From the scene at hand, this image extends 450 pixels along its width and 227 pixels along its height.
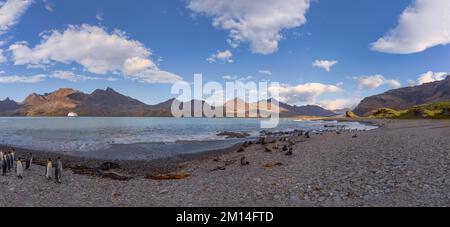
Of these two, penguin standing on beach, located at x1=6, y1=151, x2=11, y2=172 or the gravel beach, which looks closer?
the gravel beach

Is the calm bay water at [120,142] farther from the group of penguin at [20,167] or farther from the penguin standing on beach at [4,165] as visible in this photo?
the penguin standing on beach at [4,165]

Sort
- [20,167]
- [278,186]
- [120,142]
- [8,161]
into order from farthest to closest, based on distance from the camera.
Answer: [120,142] → [8,161] → [20,167] → [278,186]

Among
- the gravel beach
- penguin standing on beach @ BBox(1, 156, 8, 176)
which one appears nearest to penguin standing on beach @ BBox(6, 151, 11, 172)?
penguin standing on beach @ BBox(1, 156, 8, 176)

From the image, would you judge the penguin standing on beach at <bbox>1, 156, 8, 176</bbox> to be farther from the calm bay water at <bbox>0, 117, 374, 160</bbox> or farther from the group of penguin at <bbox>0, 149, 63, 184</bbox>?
the calm bay water at <bbox>0, 117, 374, 160</bbox>

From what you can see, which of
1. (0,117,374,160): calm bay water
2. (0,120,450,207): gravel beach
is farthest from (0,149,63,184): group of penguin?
(0,117,374,160): calm bay water

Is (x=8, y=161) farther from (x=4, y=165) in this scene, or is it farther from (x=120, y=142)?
(x=120, y=142)

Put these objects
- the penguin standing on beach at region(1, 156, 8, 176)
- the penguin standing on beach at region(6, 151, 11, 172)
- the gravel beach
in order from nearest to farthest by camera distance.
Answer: the gravel beach, the penguin standing on beach at region(1, 156, 8, 176), the penguin standing on beach at region(6, 151, 11, 172)

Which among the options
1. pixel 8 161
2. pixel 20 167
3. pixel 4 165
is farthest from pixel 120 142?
pixel 20 167

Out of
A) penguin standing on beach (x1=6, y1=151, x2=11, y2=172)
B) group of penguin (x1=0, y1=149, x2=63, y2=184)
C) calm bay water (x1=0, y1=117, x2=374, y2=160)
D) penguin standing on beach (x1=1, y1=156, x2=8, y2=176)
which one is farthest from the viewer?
calm bay water (x1=0, y1=117, x2=374, y2=160)

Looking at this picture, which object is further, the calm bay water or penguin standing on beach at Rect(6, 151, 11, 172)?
the calm bay water

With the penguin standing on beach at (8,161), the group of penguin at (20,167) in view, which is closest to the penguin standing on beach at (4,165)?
the group of penguin at (20,167)

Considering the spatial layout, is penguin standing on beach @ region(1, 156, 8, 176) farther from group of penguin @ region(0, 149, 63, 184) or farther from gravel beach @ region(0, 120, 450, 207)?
gravel beach @ region(0, 120, 450, 207)

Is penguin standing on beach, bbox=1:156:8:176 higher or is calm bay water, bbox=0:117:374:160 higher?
penguin standing on beach, bbox=1:156:8:176
